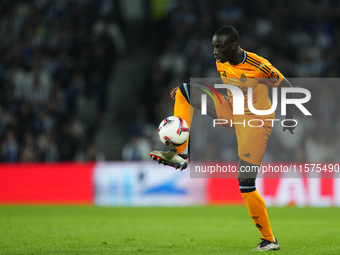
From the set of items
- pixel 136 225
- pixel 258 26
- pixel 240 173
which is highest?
pixel 258 26

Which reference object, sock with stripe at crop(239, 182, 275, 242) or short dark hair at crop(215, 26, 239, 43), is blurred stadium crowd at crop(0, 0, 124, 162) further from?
short dark hair at crop(215, 26, 239, 43)

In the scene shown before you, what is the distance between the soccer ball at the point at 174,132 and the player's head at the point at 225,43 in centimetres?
85

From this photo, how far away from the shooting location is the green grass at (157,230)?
6.43m

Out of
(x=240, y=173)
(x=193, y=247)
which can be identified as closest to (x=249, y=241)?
(x=193, y=247)

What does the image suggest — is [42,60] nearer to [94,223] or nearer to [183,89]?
[94,223]

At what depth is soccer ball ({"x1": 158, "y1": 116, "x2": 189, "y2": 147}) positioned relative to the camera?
6.00 meters

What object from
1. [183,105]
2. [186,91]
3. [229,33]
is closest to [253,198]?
[183,105]

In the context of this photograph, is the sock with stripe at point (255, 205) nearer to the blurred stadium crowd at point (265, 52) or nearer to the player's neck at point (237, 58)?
the player's neck at point (237, 58)

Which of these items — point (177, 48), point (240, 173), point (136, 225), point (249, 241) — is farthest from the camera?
point (177, 48)

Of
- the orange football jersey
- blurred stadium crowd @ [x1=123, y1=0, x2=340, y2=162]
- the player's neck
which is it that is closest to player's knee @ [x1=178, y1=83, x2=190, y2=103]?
the orange football jersey

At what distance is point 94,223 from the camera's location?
974cm

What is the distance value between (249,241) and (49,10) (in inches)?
517

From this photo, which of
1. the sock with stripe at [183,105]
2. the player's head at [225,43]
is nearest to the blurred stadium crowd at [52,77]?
the sock with stripe at [183,105]

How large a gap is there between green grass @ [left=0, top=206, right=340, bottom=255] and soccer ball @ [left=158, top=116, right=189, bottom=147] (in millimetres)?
1237
